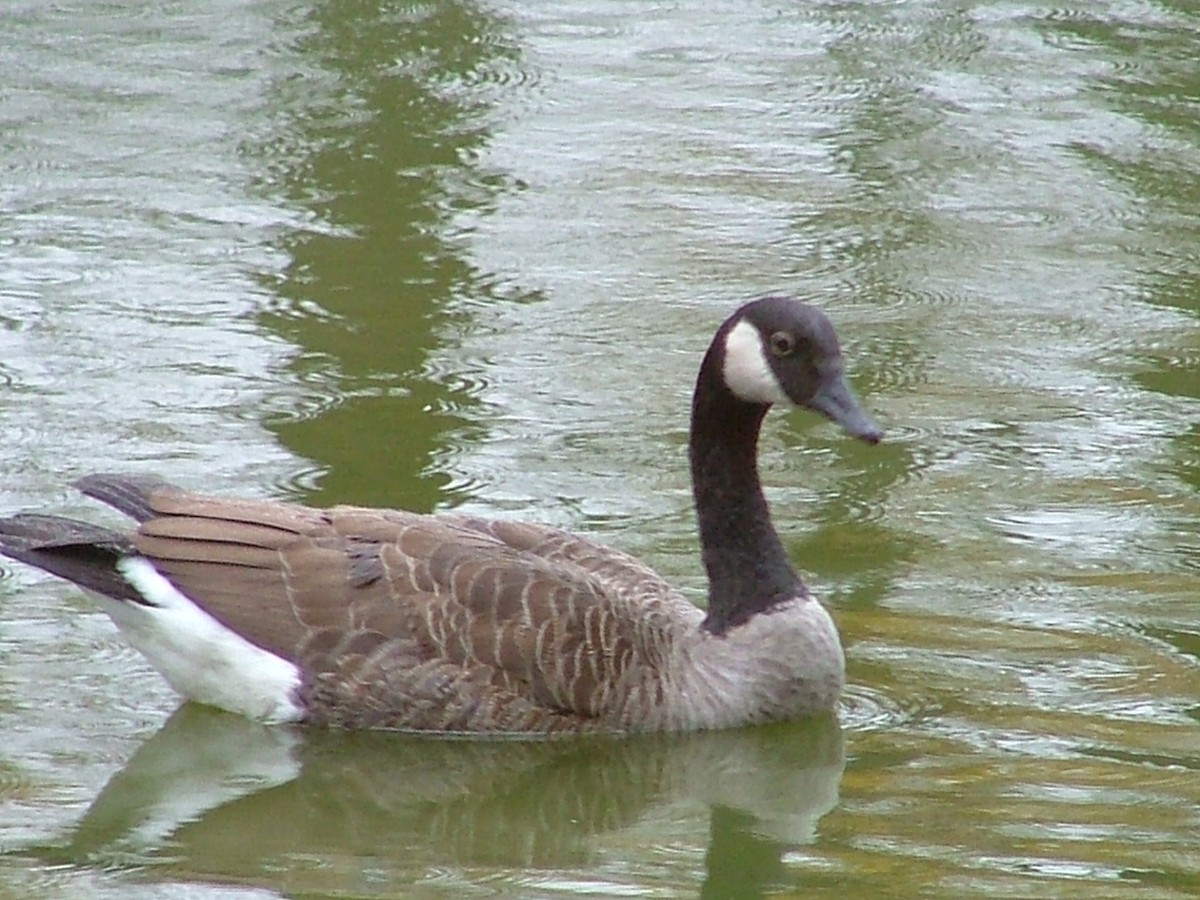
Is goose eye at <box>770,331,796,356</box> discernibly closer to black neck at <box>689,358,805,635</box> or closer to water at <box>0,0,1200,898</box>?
black neck at <box>689,358,805,635</box>

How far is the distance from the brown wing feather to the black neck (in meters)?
0.31

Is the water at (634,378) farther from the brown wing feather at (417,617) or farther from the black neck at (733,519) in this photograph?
the black neck at (733,519)

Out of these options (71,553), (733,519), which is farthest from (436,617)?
(71,553)

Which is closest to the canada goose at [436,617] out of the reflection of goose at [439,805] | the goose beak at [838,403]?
the goose beak at [838,403]

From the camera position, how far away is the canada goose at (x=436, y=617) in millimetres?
7578

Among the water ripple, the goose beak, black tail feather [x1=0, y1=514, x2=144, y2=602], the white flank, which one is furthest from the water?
the goose beak

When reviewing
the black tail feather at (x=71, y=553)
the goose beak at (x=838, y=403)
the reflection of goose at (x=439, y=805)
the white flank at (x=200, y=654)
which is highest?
the goose beak at (x=838, y=403)

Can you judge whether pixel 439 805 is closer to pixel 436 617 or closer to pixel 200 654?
pixel 436 617

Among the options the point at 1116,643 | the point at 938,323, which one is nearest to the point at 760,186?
the point at 938,323

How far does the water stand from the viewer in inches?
270

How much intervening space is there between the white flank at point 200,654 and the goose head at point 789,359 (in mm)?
1642

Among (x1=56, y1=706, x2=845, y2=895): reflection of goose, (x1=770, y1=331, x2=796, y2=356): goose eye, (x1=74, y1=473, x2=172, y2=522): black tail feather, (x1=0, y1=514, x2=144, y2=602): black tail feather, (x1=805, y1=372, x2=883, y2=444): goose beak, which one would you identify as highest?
(x1=770, y1=331, x2=796, y2=356): goose eye

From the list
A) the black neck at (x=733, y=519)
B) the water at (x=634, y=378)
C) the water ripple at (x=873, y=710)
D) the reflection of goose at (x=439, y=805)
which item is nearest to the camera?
the reflection of goose at (x=439, y=805)

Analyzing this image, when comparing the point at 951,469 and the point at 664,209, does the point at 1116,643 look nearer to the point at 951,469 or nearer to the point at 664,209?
the point at 951,469
